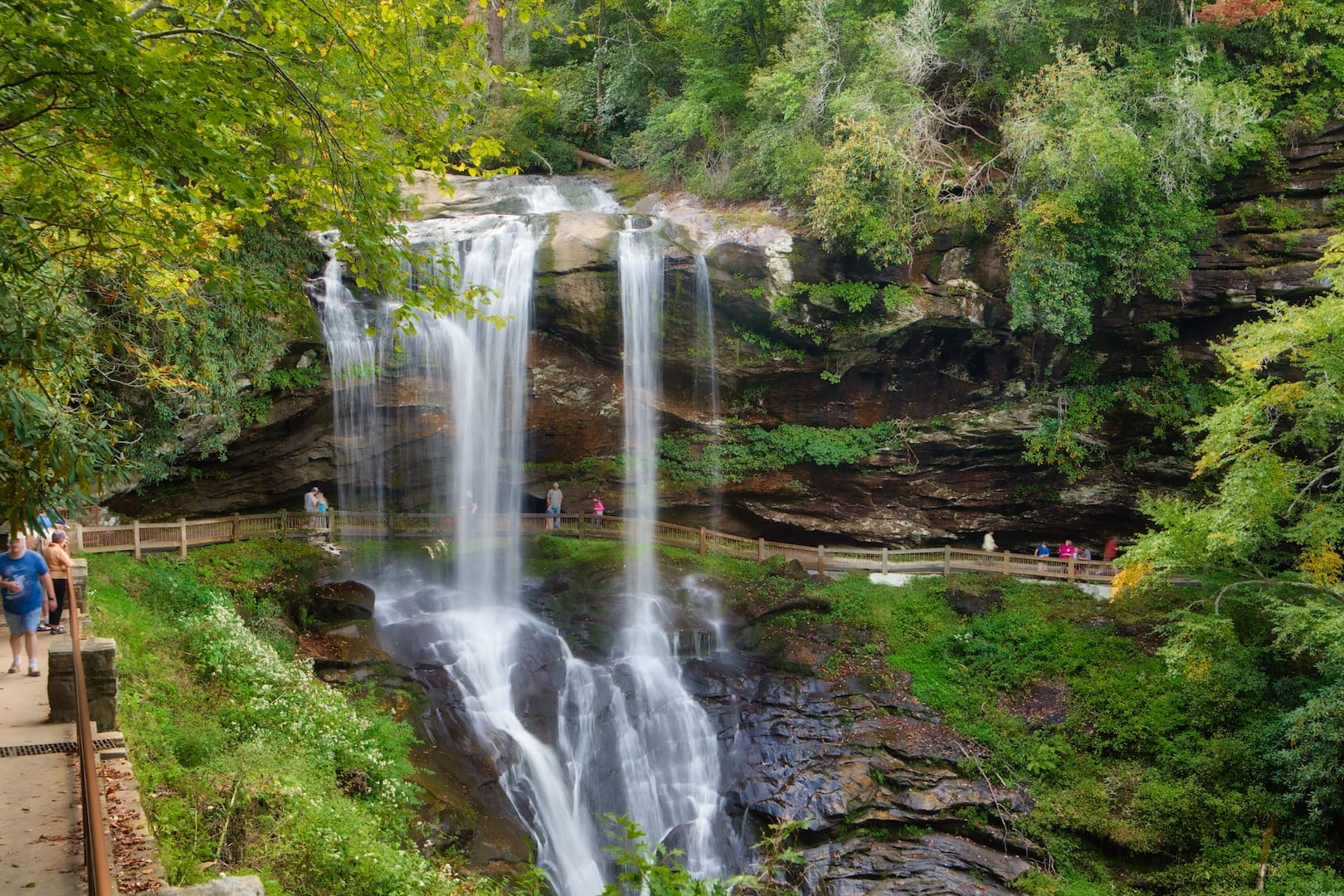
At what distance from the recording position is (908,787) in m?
14.4

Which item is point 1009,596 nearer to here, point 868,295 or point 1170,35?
point 868,295

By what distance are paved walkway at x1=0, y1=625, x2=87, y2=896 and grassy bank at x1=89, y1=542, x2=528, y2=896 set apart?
2.62ft

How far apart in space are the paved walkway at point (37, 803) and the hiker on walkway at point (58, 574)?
1839 mm

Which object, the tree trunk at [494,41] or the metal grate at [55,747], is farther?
the tree trunk at [494,41]

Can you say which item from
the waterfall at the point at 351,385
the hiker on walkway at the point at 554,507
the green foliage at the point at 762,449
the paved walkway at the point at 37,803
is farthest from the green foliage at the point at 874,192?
the paved walkway at the point at 37,803

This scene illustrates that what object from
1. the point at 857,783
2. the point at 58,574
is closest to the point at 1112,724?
the point at 857,783

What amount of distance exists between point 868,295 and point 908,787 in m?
10.4

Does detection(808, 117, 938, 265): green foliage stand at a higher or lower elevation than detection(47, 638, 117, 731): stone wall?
higher

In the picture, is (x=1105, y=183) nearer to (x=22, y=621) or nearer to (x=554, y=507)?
(x=554, y=507)

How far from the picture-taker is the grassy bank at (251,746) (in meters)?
7.54

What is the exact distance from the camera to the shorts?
8.48m

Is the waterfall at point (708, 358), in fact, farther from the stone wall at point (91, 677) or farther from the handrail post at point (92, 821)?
the handrail post at point (92, 821)

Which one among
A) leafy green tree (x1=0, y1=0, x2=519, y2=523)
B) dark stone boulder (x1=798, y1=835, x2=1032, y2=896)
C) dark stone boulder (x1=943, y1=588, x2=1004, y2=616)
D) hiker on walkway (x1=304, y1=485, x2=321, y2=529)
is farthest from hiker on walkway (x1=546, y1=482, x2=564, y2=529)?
leafy green tree (x1=0, y1=0, x2=519, y2=523)

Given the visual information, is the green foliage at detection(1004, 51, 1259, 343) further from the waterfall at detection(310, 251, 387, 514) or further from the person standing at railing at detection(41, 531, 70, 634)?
the person standing at railing at detection(41, 531, 70, 634)
